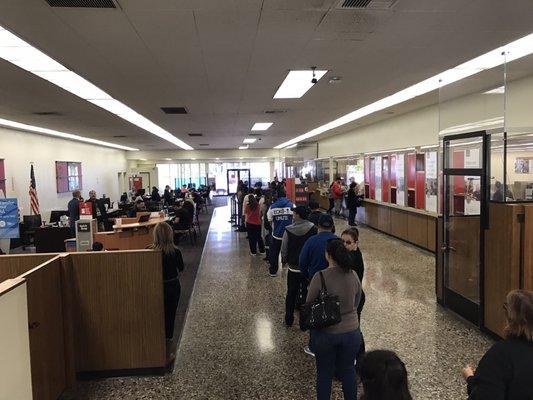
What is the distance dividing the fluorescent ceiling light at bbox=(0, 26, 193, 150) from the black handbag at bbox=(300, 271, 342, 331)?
3725 millimetres

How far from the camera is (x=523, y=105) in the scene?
20.9ft

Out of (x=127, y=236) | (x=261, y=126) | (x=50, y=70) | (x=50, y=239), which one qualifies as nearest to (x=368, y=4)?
(x=50, y=70)

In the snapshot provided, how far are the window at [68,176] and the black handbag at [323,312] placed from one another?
1362 centimetres

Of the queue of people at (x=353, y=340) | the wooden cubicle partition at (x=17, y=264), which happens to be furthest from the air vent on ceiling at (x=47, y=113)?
the queue of people at (x=353, y=340)

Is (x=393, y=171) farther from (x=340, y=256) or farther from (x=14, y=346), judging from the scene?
(x=14, y=346)

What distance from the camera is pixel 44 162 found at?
43.5 feet

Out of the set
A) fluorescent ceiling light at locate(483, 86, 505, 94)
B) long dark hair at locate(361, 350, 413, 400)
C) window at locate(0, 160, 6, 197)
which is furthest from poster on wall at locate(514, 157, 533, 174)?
window at locate(0, 160, 6, 197)

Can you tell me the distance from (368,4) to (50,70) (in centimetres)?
412

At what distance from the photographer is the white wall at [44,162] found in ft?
36.4

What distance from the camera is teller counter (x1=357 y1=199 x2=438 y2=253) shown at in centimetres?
899

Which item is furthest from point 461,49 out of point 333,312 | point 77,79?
point 77,79

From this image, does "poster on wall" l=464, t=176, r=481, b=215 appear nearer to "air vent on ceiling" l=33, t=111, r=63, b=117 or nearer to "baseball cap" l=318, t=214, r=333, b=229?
"baseball cap" l=318, t=214, r=333, b=229

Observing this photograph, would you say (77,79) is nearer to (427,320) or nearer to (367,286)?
(367,286)

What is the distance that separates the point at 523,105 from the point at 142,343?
6.35 m
